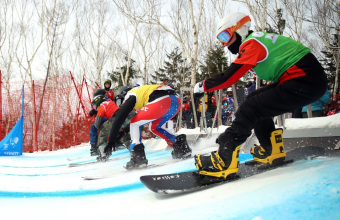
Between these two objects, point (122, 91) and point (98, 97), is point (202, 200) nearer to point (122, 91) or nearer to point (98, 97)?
point (122, 91)

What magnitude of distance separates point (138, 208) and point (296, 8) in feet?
57.7

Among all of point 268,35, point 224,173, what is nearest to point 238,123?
point 224,173

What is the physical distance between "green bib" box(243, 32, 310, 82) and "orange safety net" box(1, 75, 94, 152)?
754cm

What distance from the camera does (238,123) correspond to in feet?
6.07

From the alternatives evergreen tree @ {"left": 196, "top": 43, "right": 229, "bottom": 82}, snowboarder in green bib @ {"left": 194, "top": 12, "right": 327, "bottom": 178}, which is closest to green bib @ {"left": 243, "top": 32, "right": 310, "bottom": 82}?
snowboarder in green bib @ {"left": 194, "top": 12, "right": 327, "bottom": 178}

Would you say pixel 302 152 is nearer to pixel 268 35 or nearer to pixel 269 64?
pixel 269 64

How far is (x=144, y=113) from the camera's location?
323 centimetres

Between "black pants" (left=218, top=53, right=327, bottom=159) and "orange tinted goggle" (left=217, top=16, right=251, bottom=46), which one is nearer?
"black pants" (left=218, top=53, right=327, bottom=159)

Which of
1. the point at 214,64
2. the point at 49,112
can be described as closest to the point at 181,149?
the point at 49,112

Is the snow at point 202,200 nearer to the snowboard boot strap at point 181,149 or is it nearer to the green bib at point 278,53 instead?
the green bib at point 278,53

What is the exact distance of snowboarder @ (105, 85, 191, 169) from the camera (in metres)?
3.14

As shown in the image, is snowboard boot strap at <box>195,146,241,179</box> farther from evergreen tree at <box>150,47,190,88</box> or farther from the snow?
evergreen tree at <box>150,47,190,88</box>

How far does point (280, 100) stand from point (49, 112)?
818 centimetres

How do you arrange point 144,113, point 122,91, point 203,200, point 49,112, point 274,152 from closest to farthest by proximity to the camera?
1. point 203,200
2. point 274,152
3. point 144,113
4. point 122,91
5. point 49,112
